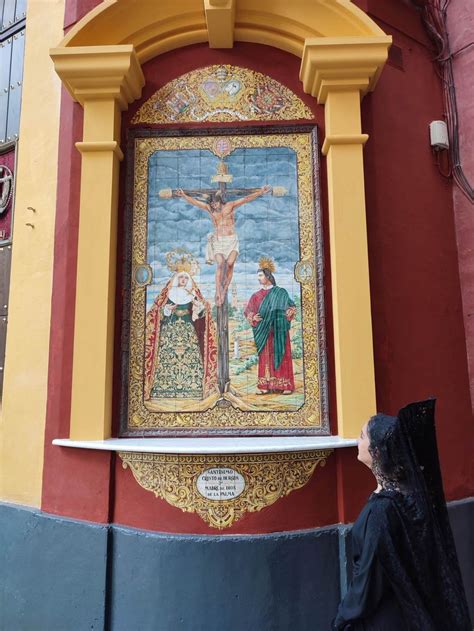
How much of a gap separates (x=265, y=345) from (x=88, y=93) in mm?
2450

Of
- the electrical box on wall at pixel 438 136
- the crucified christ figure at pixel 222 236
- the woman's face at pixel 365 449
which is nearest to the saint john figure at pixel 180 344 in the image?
the crucified christ figure at pixel 222 236

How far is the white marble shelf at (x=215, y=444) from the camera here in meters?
3.27

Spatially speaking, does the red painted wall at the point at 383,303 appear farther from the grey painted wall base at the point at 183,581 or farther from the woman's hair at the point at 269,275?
the woman's hair at the point at 269,275

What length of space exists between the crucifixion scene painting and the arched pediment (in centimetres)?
89

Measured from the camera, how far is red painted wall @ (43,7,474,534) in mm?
3527

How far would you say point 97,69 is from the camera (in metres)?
3.78

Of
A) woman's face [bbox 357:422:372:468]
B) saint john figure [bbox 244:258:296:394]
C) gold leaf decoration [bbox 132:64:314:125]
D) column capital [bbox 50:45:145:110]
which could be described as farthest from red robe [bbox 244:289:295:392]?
column capital [bbox 50:45:145:110]

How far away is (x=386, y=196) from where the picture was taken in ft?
13.4

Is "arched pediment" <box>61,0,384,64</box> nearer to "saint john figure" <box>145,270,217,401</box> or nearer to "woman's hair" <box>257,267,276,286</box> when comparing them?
"woman's hair" <box>257,267,276,286</box>

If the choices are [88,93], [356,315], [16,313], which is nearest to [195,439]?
[356,315]

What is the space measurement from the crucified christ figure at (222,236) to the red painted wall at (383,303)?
76 centimetres

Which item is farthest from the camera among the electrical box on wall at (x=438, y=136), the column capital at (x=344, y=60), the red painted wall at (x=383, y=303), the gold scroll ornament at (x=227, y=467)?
the electrical box on wall at (x=438, y=136)

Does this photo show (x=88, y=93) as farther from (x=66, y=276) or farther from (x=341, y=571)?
(x=341, y=571)

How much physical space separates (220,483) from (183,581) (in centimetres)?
68
